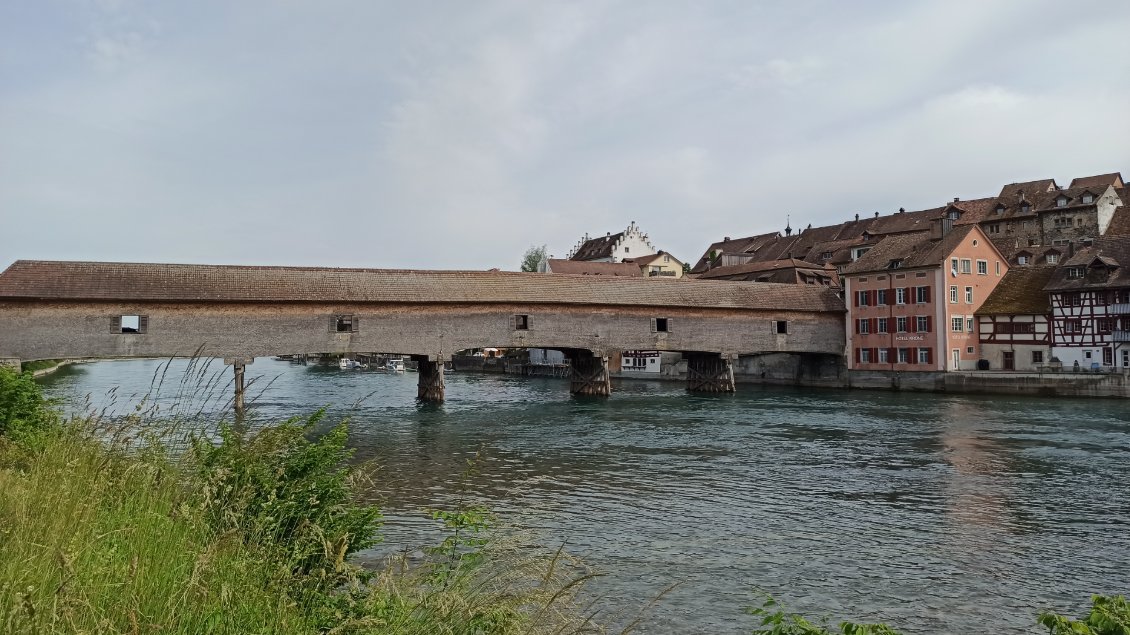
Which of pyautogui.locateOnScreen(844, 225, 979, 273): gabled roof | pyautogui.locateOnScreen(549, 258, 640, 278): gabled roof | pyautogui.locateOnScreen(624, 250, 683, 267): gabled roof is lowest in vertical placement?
pyautogui.locateOnScreen(844, 225, 979, 273): gabled roof

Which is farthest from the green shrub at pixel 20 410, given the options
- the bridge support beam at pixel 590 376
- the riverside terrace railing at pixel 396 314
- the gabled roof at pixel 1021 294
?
the gabled roof at pixel 1021 294

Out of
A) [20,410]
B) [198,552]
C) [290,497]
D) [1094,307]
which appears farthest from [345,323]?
[1094,307]

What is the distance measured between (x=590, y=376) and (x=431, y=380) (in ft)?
20.5

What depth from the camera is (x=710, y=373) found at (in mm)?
33812

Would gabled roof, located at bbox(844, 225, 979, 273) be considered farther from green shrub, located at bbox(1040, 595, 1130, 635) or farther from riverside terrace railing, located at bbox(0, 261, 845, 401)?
green shrub, located at bbox(1040, 595, 1130, 635)

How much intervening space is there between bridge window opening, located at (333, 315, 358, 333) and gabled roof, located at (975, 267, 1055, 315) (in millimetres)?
24490

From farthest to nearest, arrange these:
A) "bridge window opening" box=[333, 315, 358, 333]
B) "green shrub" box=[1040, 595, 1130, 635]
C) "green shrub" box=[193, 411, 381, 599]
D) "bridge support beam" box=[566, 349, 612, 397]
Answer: "bridge support beam" box=[566, 349, 612, 397]
"bridge window opening" box=[333, 315, 358, 333]
"green shrub" box=[193, 411, 381, 599]
"green shrub" box=[1040, 595, 1130, 635]

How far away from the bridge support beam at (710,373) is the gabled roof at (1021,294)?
1044cm

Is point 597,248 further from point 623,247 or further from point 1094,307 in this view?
point 1094,307

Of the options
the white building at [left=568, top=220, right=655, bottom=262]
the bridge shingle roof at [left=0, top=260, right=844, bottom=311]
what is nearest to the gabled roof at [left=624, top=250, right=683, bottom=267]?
the white building at [left=568, top=220, right=655, bottom=262]

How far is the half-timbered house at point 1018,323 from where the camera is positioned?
31.5m

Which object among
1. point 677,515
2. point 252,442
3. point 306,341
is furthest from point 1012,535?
point 306,341

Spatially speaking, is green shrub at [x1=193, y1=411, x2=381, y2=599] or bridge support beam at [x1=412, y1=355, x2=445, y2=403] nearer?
green shrub at [x1=193, y1=411, x2=381, y2=599]

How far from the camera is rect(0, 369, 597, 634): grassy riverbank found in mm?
2576
